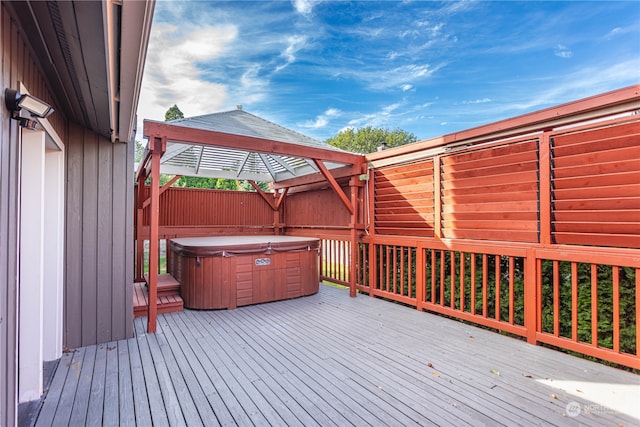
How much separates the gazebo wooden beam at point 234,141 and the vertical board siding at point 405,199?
2.43 feet

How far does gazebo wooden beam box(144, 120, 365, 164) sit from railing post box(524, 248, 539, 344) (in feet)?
9.60

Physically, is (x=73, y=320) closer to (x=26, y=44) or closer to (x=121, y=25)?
(x=26, y=44)

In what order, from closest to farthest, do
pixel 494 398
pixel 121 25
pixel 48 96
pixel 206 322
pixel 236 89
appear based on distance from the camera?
1. pixel 121 25
2. pixel 494 398
3. pixel 48 96
4. pixel 206 322
5. pixel 236 89

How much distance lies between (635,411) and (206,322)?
13.1ft

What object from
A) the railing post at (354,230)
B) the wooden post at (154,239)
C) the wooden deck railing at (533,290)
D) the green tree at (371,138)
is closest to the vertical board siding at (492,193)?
the wooden deck railing at (533,290)

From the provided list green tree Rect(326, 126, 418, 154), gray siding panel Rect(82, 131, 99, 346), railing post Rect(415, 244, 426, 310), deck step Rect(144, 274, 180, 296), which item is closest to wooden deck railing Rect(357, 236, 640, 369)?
railing post Rect(415, 244, 426, 310)

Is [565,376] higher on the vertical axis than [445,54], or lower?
lower

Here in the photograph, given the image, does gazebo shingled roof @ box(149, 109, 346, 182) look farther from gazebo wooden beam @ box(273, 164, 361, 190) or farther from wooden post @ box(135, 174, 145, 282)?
wooden post @ box(135, 174, 145, 282)

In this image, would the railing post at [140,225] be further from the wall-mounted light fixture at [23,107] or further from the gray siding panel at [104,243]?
the wall-mounted light fixture at [23,107]

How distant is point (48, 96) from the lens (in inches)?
90.7

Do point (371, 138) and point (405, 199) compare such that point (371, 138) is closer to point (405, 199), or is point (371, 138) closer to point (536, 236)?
point (405, 199)

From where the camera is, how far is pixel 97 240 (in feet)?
10.3

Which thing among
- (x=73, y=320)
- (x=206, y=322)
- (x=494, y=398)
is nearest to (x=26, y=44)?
(x=73, y=320)

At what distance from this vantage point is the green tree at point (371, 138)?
2092 cm
